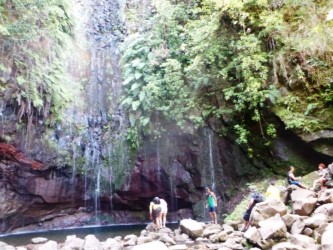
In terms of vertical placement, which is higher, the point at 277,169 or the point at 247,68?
the point at 247,68

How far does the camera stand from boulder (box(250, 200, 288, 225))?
325 inches

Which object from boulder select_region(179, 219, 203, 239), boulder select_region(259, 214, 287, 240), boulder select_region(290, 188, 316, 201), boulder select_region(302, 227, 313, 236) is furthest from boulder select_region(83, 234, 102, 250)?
boulder select_region(290, 188, 316, 201)

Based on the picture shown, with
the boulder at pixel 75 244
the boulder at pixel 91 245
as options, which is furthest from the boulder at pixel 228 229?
the boulder at pixel 75 244

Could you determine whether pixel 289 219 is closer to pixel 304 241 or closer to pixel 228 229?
pixel 304 241

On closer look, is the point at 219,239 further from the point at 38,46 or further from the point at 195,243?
the point at 38,46

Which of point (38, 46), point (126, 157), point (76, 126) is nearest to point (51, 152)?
point (76, 126)

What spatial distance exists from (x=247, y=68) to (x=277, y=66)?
1018 mm

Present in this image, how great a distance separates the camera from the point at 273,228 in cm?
745

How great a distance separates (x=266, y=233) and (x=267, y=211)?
35.9 inches

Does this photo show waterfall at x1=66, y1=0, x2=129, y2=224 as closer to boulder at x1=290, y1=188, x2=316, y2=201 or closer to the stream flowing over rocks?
the stream flowing over rocks

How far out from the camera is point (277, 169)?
41.0 ft

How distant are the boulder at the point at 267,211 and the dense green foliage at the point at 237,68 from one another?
355 cm

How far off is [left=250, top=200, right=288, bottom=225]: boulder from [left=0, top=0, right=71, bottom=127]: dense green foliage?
864 cm

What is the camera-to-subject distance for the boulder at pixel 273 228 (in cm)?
738
